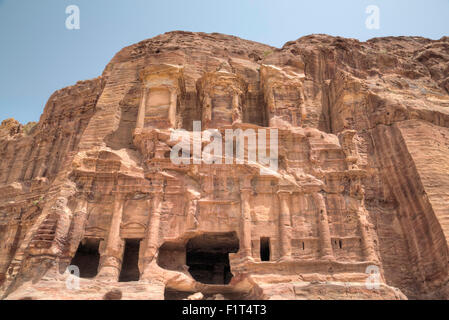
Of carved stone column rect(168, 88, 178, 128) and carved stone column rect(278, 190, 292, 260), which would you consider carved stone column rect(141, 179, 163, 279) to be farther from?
carved stone column rect(278, 190, 292, 260)

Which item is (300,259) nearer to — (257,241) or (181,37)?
(257,241)

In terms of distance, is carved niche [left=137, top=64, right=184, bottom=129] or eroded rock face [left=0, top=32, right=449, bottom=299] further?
carved niche [left=137, top=64, right=184, bottom=129]

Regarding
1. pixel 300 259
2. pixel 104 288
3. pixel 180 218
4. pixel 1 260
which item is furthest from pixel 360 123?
pixel 1 260

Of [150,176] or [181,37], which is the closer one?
[150,176]

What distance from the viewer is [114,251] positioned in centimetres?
1833

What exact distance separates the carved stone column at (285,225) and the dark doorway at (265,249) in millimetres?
897

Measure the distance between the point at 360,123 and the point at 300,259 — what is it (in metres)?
10.4

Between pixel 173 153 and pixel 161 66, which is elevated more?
pixel 161 66

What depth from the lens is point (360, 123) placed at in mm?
24375

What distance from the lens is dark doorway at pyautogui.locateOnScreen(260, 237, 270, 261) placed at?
1944 centimetres

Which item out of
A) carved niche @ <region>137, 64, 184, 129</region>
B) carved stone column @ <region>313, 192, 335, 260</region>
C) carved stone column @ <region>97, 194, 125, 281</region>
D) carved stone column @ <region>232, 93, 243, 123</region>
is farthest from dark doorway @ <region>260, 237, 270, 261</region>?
carved niche @ <region>137, 64, 184, 129</region>

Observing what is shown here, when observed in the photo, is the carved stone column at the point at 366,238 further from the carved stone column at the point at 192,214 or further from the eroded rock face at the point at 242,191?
the carved stone column at the point at 192,214

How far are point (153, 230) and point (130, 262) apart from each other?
2368 mm

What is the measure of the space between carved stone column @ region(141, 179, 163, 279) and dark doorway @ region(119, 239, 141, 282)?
1281mm
